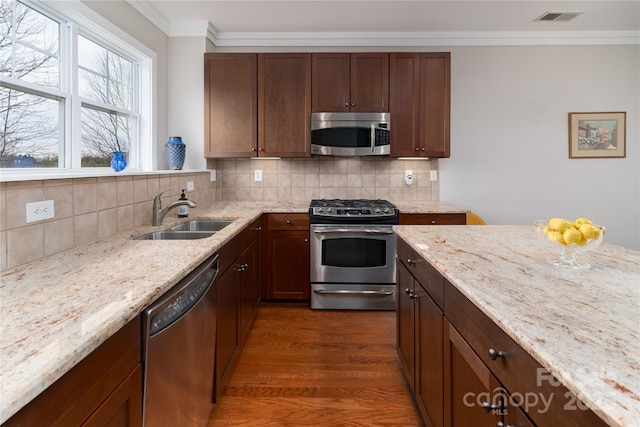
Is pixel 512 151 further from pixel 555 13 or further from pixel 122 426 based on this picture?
pixel 122 426

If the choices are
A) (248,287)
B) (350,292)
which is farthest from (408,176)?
(248,287)

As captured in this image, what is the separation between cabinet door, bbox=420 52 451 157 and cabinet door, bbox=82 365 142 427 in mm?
2986

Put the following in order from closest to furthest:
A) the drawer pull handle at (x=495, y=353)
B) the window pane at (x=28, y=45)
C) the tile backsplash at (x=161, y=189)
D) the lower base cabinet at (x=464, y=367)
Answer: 1. the lower base cabinet at (x=464, y=367)
2. the drawer pull handle at (x=495, y=353)
3. the tile backsplash at (x=161, y=189)
4. the window pane at (x=28, y=45)

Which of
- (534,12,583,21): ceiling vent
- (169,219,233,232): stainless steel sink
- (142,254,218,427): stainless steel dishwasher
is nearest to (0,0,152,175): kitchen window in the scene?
(169,219,233,232): stainless steel sink

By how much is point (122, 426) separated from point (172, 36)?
3429 mm

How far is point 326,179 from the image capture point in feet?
12.5

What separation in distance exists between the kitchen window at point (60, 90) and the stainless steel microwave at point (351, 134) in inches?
61.6

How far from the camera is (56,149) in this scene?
7.00 feet

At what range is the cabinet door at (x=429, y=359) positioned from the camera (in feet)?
4.50

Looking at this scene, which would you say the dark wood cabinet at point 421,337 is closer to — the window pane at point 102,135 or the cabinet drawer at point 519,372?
the cabinet drawer at point 519,372

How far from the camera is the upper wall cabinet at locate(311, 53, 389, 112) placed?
3.35 metres

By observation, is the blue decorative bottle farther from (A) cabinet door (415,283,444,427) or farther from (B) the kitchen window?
(A) cabinet door (415,283,444,427)

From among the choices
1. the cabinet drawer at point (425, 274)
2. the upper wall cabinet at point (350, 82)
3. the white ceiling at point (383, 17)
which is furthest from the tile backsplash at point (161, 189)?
the cabinet drawer at point (425, 274)

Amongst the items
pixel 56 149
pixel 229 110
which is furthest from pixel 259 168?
pixel 56 149
